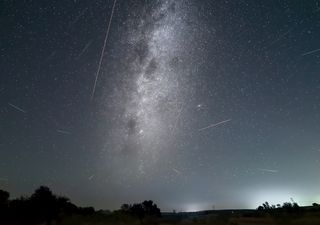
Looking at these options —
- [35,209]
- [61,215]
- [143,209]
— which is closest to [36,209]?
[35,209]

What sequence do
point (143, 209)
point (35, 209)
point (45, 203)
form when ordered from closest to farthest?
point (35, 209) < point (45, 203) < point (143, 209)

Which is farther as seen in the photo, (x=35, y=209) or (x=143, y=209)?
(x=143, y=209)

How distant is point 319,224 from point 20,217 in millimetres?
38573

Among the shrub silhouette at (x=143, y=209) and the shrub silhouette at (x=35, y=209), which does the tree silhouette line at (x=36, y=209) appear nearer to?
the shrub silhouette at (x=35, y=209)

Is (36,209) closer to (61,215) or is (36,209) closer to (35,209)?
(35,209)

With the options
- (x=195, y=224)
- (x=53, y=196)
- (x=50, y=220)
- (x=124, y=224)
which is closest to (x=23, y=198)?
(x=53, y=196)


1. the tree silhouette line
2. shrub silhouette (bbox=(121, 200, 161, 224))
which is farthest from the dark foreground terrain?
shrub silhouette (bbox=(121, 200, 161, 224))

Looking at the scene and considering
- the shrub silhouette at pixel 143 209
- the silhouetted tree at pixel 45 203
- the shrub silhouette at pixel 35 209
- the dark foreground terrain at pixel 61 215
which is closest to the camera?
the dark foreground terrain at pixel 61 215

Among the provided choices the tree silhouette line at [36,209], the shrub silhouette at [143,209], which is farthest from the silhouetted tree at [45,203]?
the shrub silhouette at [143,209]

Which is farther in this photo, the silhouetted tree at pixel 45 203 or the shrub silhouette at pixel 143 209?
the shrub silhouette at pixel 143 209

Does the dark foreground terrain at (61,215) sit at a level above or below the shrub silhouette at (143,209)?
below

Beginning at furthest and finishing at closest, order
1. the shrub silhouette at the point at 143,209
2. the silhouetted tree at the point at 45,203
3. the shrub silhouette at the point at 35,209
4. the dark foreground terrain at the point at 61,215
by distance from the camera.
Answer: the shrub silhouette at the point at 143,209, the silhouetted tree at the point at 45,203, the shrub silhouette at the point at 35,209, the dark foreground terrain at the point at 61,215

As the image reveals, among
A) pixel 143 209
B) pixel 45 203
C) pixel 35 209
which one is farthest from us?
pixel 143 209

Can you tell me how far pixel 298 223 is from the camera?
30.4 m
